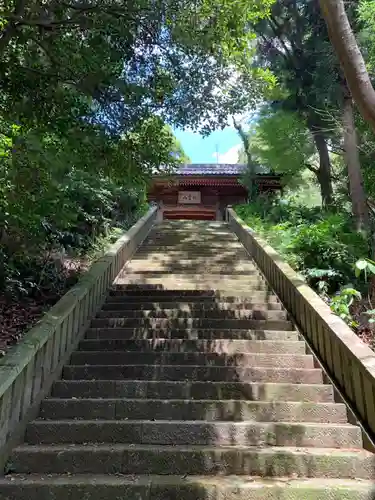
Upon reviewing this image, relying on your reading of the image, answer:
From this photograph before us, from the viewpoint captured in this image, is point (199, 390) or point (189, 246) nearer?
point (199, 390)

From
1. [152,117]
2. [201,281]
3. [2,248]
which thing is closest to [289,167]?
[201,281]

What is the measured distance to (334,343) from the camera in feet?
13.5

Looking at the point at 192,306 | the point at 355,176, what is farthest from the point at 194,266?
the point at 355,176

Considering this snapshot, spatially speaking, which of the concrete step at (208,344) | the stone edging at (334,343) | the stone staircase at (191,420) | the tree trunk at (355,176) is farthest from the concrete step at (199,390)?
the tree trunk at (355,176)

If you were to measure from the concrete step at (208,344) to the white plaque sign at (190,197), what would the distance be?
577 inches

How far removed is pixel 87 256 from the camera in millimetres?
7660

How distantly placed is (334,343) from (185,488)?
196cm

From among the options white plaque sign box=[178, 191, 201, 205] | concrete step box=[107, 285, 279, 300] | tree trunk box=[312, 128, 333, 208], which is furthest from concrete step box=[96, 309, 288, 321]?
white plaque sign box=[178, 191, 201, 205]

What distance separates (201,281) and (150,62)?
3527mm

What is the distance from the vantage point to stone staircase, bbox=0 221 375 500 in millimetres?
3000

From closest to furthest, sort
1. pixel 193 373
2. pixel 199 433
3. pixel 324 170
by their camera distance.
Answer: pixel 199 433
pixel 193 373
pixel 324 170

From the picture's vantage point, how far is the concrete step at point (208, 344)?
4863 mm

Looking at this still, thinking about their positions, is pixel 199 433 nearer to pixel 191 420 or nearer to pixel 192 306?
pixel 191 420

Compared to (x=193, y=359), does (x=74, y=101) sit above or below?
above
